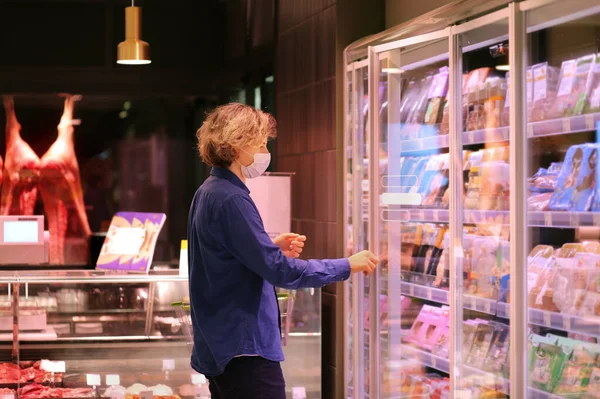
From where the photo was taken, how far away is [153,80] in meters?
7.14

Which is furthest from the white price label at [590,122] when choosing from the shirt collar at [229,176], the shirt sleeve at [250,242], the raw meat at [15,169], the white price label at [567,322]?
the raw meat at [15,169]

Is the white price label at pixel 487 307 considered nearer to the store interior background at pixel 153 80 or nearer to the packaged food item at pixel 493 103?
the packaged food item at pixel 493 103

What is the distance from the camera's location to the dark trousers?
3.20 metres

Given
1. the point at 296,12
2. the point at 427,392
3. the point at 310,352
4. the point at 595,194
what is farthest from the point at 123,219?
the point at 595,194

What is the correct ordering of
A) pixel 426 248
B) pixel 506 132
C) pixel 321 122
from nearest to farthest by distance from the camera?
pixel 506 132 → pixel 426 248 → pixel 321 122

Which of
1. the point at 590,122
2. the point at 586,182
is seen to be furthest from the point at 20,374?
the point at 590,122

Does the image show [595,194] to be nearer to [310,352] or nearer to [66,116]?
[310,352]

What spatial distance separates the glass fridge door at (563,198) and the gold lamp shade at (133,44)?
3.31m

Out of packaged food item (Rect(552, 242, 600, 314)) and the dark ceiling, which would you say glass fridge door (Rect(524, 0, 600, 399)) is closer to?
packaged food item (Rect(552, 242, 600, 314))

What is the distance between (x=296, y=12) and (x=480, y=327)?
10.2 ft

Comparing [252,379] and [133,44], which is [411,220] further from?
[133,44]

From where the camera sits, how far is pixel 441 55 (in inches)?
165

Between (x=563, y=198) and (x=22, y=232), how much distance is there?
3.90 m

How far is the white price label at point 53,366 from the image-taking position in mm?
5227
